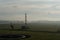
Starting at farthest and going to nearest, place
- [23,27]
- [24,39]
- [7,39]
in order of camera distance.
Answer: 1. [23,27]
2. [24,39]
3. [7,39]

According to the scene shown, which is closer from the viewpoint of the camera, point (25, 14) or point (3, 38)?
point (3, 38)

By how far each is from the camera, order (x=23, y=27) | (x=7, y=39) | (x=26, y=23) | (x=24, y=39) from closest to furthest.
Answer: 1. (x=7, y=39)
2. (x=24, y=39)
3. (x=23, y=27)
4. (x=26, y=23)

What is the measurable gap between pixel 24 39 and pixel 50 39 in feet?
9.54

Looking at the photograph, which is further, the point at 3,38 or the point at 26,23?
the point at 26,23

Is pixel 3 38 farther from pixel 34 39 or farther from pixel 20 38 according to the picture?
pixel 34 39

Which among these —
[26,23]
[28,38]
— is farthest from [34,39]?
[26,23]

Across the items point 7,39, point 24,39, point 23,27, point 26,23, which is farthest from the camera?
point 26,23

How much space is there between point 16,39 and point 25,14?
1737cm

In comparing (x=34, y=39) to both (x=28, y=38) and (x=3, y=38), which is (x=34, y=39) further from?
(x=3, y=38)

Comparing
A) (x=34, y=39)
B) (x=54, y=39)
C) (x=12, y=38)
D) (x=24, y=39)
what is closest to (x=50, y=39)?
(x=54, y=39)

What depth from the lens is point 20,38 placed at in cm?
1750

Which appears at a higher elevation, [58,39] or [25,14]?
[25,14]

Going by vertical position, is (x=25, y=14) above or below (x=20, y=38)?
above

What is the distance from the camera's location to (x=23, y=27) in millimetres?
32625
